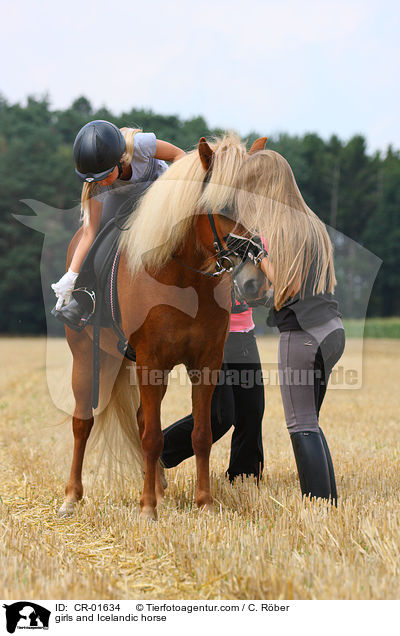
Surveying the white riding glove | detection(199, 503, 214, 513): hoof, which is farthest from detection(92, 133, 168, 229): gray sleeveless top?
detection(199, 503, 214, 513): hoof

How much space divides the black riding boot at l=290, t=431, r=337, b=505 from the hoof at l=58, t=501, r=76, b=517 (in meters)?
1.60

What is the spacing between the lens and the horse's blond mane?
10.3 ft

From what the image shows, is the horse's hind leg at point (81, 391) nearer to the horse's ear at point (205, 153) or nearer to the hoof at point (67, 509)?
the hoof at point (67, 509)

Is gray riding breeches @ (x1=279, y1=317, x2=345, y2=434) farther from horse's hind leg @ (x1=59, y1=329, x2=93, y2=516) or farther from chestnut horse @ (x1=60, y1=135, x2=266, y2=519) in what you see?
horse's hind leg @ (x1=59, y1=329, x2=93, y2=516)

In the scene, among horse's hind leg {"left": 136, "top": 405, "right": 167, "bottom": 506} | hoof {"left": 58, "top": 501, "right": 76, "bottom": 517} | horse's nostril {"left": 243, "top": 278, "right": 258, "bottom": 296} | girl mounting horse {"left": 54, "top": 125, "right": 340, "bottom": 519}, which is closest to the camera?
horse's nostril {"left": 243, "top": 278, "right": 258, "bottom": 296}

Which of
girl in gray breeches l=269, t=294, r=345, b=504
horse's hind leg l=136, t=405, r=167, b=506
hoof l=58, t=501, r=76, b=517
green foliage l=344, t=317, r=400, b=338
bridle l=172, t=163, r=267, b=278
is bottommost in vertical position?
green foliage l=344, t=317, r=400, b=338

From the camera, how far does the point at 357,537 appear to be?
10.0 ft

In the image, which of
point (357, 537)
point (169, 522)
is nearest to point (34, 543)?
point (169, 522)

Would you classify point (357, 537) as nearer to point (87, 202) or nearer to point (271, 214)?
point (271, 214)

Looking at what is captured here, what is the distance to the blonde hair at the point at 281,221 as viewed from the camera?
3.06 metres

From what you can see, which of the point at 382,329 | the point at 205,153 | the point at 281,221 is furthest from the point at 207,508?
the point at 382,329
